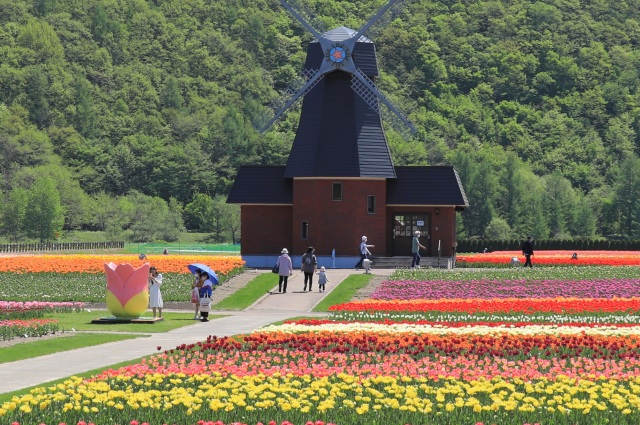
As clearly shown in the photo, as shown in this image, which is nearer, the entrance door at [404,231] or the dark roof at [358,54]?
the entrance door at [404,231]

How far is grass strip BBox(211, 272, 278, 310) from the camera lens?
43.2 meters

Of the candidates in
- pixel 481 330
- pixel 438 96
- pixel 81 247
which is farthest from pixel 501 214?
pixel 481 330

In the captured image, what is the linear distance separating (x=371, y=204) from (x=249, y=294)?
17922 mm

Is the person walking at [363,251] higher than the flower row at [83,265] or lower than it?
higher

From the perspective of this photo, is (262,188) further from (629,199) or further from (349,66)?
(629,199)

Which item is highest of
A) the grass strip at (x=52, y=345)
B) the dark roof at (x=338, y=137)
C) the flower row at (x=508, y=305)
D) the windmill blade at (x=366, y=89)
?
the windmill blade at (x=366, y=89)

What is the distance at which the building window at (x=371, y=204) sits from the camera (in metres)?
62.9

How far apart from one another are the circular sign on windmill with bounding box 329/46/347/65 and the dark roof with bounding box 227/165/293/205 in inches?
238

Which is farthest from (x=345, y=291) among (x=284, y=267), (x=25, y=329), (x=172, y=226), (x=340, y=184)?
(x=172, y=226)

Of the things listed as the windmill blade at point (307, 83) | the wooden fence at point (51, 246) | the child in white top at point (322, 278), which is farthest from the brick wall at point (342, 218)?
the wooden fence at point (51, 246)

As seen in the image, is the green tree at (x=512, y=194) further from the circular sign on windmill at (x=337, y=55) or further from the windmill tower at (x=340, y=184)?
the circular sign on windmill at (x=337, y=55)

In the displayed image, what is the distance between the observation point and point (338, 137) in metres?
62.6

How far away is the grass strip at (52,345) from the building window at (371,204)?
32895mm

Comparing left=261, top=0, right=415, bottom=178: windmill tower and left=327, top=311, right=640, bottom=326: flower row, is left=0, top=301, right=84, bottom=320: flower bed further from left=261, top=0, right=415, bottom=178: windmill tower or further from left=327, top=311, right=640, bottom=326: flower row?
left=261, top=0, right=415, bottom=178: windmill tower
